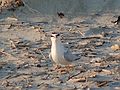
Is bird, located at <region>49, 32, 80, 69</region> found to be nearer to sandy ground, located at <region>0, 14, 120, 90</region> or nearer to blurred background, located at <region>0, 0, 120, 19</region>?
sandy ground, located at <region>0, 14, 120, 90</region>

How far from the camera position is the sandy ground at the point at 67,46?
707 centimetres

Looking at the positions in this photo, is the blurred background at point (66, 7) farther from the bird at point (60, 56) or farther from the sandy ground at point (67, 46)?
the bird at point (60, 56)

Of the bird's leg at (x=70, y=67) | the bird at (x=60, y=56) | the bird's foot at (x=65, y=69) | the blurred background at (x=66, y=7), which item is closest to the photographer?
the bird at (x=60, y=56)

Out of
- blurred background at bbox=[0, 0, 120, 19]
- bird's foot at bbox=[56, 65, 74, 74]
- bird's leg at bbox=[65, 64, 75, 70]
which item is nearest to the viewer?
bird's foot at bbox=[56, 65, 74, 74]

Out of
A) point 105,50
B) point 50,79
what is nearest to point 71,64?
point 50,79

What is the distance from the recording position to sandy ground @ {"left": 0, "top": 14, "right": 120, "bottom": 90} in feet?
23.2

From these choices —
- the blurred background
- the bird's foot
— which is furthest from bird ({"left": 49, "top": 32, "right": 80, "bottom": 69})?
the blurred background

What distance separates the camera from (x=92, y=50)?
8695mm

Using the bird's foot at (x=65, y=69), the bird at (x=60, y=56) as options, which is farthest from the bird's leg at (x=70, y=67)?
the bird at (x=60, y=56)

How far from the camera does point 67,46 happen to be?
902 centimetres

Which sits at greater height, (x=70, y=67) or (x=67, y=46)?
(x=67, y=46)

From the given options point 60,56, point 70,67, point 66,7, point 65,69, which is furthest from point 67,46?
point 66,7

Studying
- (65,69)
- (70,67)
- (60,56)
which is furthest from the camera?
(70,67)

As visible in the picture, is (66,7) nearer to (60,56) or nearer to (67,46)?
(67,46)
